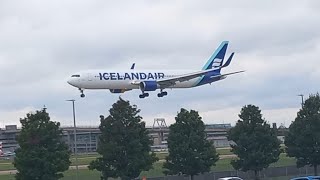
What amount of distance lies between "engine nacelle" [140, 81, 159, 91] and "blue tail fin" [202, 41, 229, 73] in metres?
14.3

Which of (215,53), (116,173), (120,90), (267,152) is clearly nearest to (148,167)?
(116,173)

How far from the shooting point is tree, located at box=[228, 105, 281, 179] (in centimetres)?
5706

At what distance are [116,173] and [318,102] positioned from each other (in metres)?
20.2

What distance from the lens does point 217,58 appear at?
84.6 metres

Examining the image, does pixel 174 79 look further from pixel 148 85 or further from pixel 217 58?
pixel 217 58

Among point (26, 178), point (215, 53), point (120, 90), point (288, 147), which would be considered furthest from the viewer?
point (215, 53)

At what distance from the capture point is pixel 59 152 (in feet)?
147

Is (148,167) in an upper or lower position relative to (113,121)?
lower

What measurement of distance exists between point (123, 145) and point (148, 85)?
2151 centimetres

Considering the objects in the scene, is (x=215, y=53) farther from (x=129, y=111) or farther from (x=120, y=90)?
(x=129, y=111)

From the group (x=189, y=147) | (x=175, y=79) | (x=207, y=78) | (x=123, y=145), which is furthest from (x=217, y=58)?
(x=123, y=145)

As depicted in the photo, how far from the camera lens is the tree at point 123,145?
161 ft

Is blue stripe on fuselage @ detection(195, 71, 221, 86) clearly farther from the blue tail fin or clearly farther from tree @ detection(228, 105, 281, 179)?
tree @ detection(228, 105, 281, 179)

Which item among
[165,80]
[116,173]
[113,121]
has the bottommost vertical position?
[116,173]
